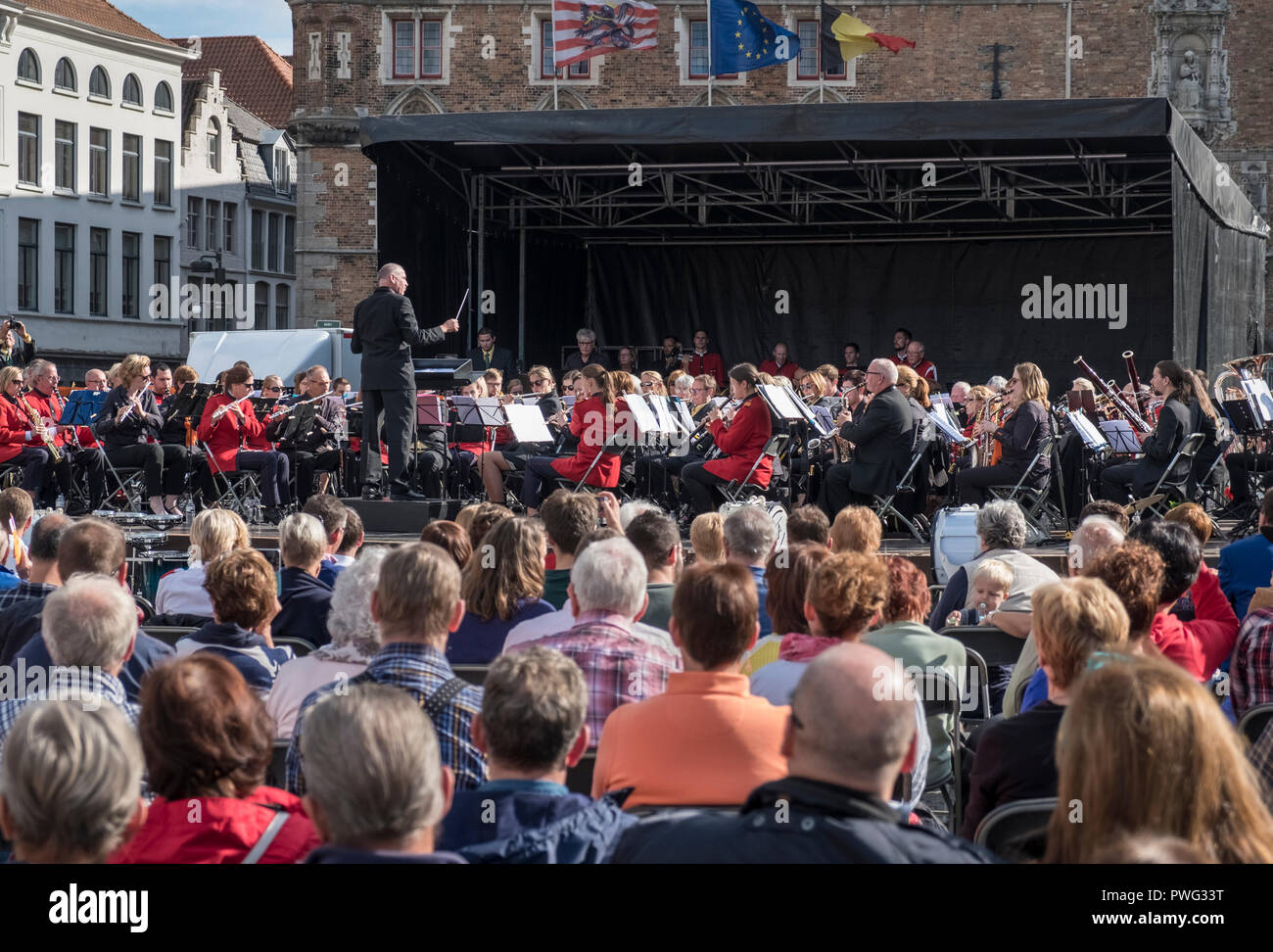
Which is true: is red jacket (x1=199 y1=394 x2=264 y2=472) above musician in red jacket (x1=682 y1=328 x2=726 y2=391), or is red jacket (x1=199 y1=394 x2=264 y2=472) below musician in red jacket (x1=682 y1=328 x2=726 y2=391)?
below

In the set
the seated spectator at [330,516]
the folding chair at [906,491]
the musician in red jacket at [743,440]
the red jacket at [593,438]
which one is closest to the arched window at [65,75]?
the red jacket at [593,438]

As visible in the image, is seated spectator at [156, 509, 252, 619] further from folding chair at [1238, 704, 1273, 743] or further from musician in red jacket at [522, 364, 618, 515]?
musician in red jacket at [522, 364, 618, 515]

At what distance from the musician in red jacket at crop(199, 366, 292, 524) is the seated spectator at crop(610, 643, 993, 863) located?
1116cm

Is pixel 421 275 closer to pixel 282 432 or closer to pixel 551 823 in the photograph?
pixel 282 432

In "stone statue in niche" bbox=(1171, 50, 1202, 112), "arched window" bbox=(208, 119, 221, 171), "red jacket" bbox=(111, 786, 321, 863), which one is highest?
"arched window" bbox=(208, 119, 221, 171)

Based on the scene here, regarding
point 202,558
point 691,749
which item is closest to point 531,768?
point 691,749

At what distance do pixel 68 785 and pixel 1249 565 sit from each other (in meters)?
5.30

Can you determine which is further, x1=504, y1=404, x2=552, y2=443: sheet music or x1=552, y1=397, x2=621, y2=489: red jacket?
x1=504, y1=404, x2=552, y2=443: sheet music

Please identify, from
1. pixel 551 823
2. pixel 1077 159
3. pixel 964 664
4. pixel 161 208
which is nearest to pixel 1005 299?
pixel 1077 159

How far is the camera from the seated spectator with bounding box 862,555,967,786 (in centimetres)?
488

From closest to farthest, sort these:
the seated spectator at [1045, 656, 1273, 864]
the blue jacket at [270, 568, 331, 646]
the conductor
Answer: the seated spectator at [1045, 656, 1273, 864], the blue jacket at [270, 568, 331, 646], the conductor

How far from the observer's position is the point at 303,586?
20.4ft

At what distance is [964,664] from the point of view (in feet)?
16.5

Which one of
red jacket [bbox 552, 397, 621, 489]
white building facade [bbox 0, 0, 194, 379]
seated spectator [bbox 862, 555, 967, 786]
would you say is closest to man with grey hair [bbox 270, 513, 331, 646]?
seated spectator [bbox 862, 555, 967, 786]
